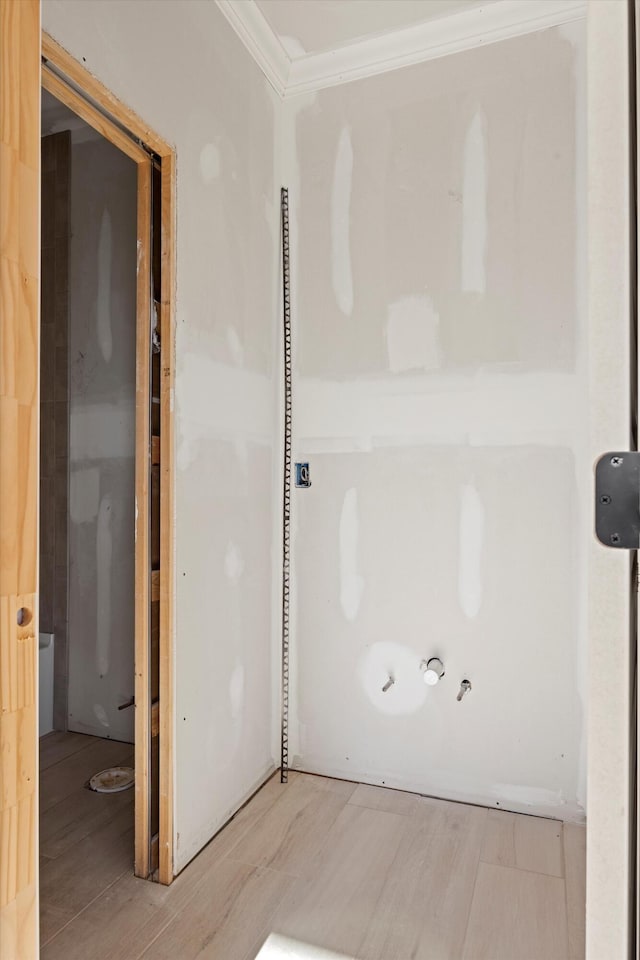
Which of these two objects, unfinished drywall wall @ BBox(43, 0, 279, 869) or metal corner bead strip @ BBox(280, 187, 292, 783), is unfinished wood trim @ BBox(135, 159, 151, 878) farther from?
metal corner bead strip @ BBox(280, 187, 292, 783)

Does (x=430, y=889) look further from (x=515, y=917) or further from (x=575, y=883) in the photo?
(x=575, y=883)

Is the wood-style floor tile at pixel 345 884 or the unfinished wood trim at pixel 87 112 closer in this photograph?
the unfinished wood trim at pixel 87 112

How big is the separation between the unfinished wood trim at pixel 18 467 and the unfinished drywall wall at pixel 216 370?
74cm

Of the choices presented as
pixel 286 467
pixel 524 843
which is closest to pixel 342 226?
pixel 286 467

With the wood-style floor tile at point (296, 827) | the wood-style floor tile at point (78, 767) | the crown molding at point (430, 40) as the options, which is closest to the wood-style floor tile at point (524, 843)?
the wood-style floor tile at point (296, 827)

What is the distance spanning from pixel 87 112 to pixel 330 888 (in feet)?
7.39

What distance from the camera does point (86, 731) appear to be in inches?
112

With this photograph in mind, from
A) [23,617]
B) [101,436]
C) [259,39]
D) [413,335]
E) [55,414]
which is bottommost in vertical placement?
[23,617]

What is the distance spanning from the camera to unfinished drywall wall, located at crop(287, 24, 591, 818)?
2.18 metres

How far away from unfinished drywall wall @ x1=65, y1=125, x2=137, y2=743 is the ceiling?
0.91 m

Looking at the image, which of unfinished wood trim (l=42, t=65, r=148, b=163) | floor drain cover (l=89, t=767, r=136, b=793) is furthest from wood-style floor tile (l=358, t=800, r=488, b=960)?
unfinished wood trim (l=42, t=65, r=148, b=163)

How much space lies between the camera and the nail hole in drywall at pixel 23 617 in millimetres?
880

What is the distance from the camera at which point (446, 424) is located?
232 cm

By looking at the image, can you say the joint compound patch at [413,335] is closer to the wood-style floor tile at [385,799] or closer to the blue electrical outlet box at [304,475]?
the blue electrical outlet box at [304,475]
